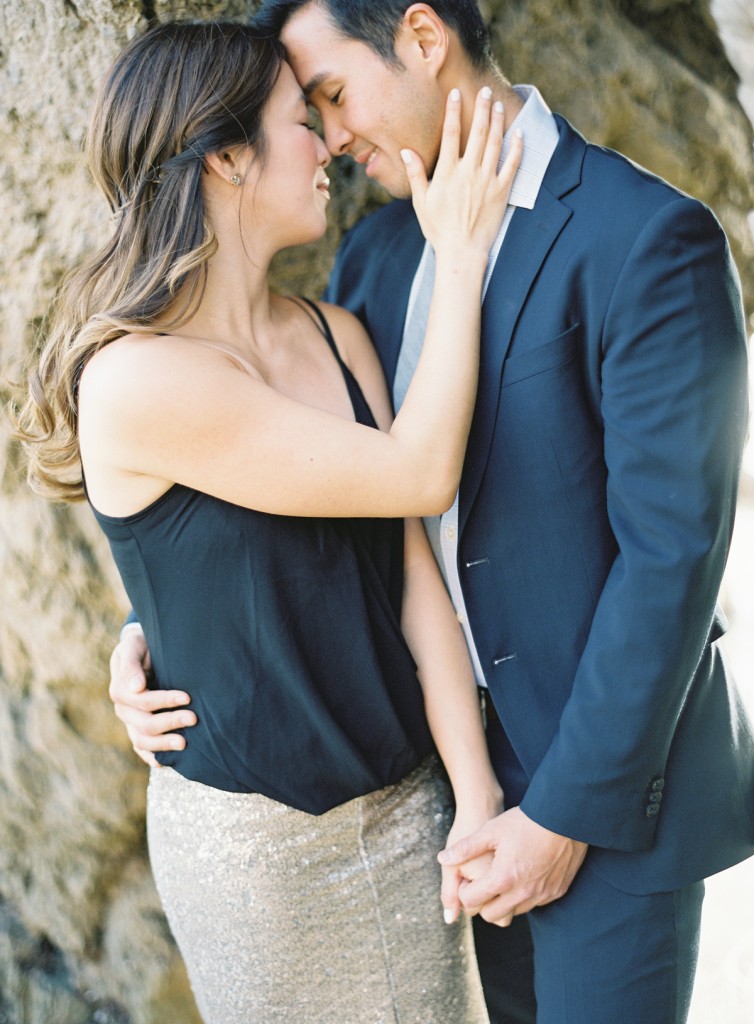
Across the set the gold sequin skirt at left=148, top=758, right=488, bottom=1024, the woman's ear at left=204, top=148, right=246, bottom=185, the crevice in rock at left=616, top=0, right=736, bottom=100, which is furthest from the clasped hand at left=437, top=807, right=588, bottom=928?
the crevice in rock at left=616, top=0, right=736, bottom=100

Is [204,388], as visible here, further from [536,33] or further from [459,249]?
[536,33]

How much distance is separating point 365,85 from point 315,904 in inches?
63.5

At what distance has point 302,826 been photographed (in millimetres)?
1871

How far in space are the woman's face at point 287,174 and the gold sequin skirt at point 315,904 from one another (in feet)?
3.67

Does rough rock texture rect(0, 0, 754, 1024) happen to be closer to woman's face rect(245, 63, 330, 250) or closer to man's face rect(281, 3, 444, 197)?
man's face rect(281, 3, 444, 197)

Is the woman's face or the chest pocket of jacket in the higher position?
the woman's face

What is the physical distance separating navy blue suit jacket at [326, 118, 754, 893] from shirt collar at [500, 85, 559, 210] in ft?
0.09

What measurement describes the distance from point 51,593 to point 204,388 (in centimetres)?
115

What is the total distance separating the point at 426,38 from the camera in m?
1.94

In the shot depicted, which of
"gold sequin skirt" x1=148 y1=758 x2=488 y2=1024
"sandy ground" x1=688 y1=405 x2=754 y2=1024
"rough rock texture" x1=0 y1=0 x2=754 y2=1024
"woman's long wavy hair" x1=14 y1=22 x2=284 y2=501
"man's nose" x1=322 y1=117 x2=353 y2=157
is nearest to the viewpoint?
Answer: "woman's long wavy hair" x1=14 y1=22 x2=284 y2=501

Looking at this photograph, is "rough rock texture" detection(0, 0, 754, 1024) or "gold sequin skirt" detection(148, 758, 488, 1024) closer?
"gold sequin skirt" detection(148, 758, 488, 1024)

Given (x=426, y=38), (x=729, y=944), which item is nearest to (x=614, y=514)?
(x=426, y=38)

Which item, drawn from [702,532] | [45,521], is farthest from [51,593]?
[702,532]

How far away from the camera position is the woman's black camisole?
1.76m
